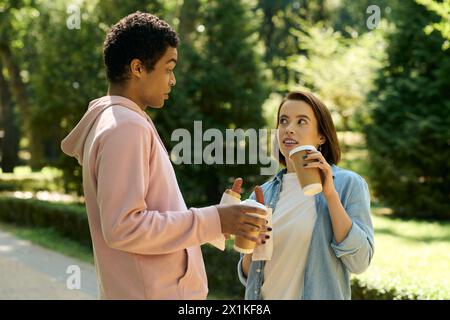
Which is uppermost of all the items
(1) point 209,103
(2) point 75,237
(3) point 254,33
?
(3) point 254,33

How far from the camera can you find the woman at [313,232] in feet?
8.79

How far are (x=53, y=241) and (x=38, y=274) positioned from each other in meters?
3.36

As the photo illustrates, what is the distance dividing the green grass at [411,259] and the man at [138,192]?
14.2 feet

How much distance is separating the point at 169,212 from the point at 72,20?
47.8 feet

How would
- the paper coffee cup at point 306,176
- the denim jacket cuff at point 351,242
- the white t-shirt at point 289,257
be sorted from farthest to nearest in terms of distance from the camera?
1. the white t-shirt at point 289,257
2. the denim jacket cuff at point 351,242
3. the paper coffee cup at point 306,176

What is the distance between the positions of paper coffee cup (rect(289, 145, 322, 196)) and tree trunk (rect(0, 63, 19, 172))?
26.6 m

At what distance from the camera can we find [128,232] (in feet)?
6.85

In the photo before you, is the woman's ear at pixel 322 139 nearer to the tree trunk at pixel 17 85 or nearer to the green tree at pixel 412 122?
the green tree at pixel 412 122

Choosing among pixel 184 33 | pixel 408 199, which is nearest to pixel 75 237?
pixel 184 33

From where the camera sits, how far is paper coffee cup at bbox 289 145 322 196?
2518mm

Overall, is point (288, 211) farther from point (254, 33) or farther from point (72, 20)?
point (72, 20)

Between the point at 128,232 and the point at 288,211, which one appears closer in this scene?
the point at 128,232

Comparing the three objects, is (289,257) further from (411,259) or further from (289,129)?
(411,259)

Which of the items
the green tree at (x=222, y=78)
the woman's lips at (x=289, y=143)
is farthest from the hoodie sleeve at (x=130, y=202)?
the green tree at (x=222, y=78)
